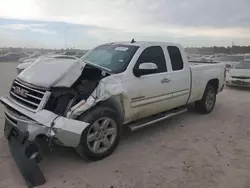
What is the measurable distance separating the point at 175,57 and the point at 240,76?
8.23m

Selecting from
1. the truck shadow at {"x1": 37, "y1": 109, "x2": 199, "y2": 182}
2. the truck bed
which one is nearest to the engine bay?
the truck shadow at {"x1": 37, "y1": 109, "x2": 199, "y2": 182}

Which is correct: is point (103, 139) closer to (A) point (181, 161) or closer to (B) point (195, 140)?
(A) point (181, 161)

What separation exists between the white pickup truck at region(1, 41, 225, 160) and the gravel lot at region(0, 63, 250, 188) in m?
0.36

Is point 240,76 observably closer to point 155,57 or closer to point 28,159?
point 155,57

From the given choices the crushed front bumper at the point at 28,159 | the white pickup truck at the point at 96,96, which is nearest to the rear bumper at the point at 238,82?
the white pickup truck at the point at 96,96

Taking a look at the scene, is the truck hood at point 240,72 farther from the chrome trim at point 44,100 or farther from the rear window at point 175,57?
the chrome trim at point 44,100

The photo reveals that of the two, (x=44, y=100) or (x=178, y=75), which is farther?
(x=178, y=75)

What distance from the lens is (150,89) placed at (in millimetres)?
5492

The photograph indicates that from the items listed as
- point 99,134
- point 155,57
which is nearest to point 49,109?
point 99,134

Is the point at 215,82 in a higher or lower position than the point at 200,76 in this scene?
lower

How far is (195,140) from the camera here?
5664 mm

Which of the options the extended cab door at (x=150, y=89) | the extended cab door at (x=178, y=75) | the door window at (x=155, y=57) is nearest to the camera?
the extended cab door at (x=150, y=89)

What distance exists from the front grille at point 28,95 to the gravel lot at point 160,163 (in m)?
0.92

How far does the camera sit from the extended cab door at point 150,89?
5211mm
